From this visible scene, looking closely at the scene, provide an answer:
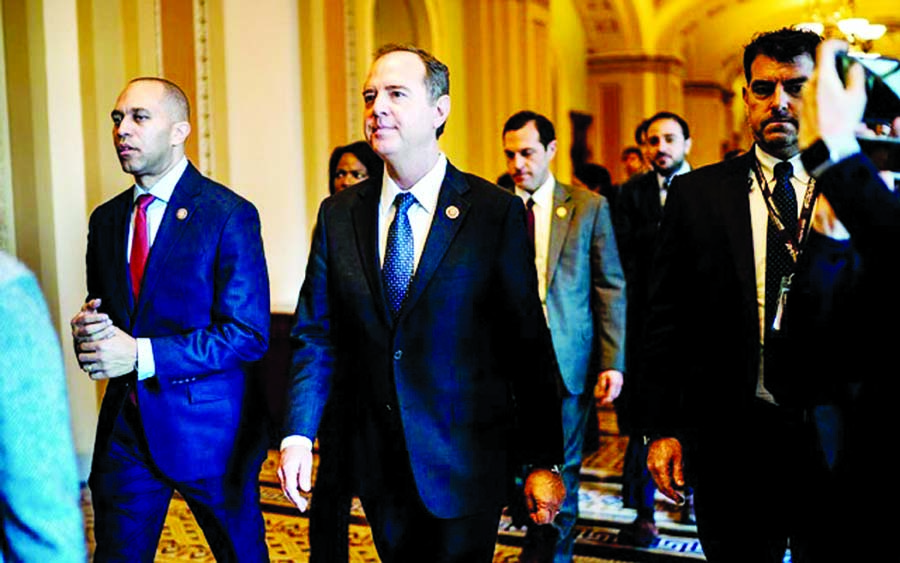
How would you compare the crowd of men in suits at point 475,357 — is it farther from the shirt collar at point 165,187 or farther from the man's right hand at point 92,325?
the shirt collar at point 165,187

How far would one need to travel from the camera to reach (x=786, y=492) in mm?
2273

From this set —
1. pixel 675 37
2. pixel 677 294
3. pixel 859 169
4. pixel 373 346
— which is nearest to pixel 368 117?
pixel 373 346

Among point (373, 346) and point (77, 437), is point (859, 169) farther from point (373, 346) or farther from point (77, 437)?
point (77, 437)

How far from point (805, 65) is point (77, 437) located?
4.31m

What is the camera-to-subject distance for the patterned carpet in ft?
14.3

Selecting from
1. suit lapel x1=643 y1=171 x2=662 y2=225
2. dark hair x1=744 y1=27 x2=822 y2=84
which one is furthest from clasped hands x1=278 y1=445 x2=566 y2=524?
suit lapel x1=643 y1=171 x2=662 y2=225

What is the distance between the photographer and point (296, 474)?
2.28 metres

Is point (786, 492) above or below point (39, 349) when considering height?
below

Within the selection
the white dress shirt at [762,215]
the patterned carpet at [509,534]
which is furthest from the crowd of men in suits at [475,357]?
the patterned carpet at [509,534]

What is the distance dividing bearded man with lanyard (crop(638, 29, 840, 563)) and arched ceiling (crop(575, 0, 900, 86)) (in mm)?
12623

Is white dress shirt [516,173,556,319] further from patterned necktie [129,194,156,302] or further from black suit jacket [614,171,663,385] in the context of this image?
patterned necktie [129,194,156,302]

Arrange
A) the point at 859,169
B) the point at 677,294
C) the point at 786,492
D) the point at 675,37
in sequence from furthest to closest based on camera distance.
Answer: the point at 675,37 → the point at 677,294 → the point at 786,492 → the point at 859,169

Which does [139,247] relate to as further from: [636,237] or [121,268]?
[636,237]

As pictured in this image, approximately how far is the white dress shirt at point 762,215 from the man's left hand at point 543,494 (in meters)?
0.48
